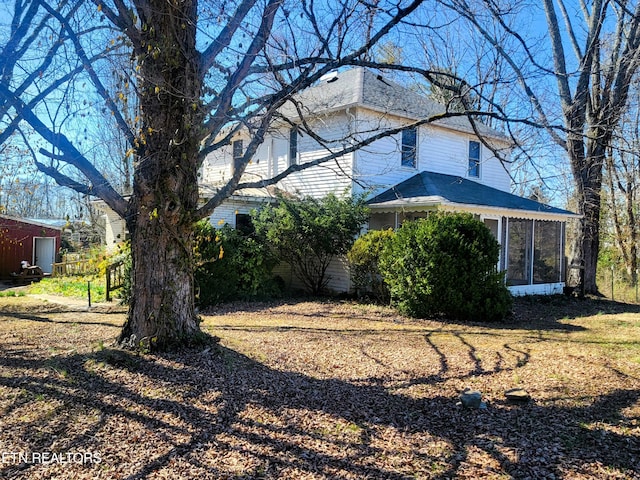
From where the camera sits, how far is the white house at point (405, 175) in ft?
42.3

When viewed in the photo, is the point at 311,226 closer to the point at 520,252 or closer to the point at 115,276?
the point at 115,276

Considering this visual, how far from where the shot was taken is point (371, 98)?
13.5 metres

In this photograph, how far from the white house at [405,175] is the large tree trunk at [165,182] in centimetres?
691

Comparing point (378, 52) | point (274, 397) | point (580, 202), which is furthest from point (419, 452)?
point (580, 202)

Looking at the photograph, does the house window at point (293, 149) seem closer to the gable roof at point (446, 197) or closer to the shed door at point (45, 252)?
the gable roof at point (446, 197)

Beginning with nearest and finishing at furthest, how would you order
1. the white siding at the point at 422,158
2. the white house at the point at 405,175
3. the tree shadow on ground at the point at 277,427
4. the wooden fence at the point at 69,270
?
the tree shadow on ground at the point at 277,427 < the white house at the point at 405,175 < the white siding at the point at 422,158 < the wooden fence at the point at 69,270

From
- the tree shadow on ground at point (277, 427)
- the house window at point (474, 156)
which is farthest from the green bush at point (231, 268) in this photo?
the house window at point (474, 156)

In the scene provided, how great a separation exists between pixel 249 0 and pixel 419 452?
5.40 metres

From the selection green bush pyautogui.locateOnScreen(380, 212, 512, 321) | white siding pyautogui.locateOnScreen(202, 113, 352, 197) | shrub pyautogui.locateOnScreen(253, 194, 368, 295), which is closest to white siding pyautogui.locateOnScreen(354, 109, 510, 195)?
white siding pyautogui.locateOnScreen(202, 113, 352, 197)

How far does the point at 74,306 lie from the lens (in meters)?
10.5

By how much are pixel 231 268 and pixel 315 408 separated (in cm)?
727

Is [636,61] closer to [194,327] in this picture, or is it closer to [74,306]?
[194,327]

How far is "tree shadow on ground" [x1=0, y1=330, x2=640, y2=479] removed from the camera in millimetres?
3143

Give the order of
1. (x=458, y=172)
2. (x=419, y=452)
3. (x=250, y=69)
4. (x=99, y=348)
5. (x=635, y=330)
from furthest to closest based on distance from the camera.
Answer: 1. (x=458, y=172)
2. (x=635, y=330)
3. (x=250, y=69)
4. (x=99, y=348)
5. (x=419, y=452)
